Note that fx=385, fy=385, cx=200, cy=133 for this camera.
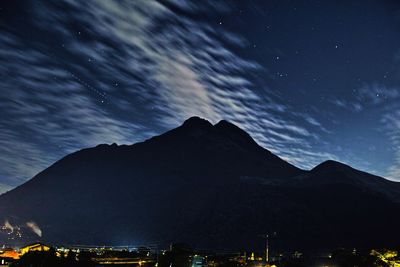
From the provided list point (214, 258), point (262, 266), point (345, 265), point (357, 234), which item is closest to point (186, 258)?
point (214, 258)

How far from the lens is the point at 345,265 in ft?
158

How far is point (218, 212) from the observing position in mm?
199875

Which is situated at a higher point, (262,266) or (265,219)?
(265,219)

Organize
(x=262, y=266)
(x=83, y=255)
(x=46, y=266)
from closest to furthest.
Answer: (x=46, y=266) → (x=83, y=255) → (x=262, y=266)

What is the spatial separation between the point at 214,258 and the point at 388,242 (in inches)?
4893

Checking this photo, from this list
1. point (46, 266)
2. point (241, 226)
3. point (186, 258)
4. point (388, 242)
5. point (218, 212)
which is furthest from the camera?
point (218, 212)

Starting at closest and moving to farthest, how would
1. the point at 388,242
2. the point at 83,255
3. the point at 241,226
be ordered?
the point at 83,255 → the point at 388,242 → the point at 241,226

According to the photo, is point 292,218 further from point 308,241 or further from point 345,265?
point 345,265

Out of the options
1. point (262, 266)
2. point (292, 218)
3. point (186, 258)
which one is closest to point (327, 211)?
point (292, 218)

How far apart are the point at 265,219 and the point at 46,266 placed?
Answer: 156843 mm

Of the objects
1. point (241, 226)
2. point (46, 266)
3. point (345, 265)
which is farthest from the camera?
point (241, 226)

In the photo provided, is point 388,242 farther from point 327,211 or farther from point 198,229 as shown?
point 198,229

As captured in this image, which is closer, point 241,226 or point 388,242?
point 388,242

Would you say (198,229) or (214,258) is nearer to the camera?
(214,258)
